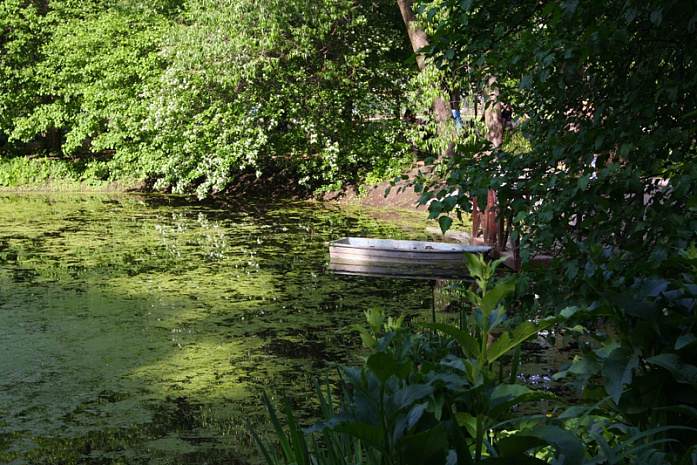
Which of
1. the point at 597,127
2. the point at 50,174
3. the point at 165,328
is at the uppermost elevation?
the point at 597,127

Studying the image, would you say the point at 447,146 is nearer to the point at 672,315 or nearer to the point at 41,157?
the point at 672,315

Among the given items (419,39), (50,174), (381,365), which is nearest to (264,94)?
(419,39)

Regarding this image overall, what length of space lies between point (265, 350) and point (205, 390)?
3.54ft

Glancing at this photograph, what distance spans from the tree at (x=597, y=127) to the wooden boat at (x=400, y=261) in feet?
19.1

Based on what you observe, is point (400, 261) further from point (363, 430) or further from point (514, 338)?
point (363, 430)

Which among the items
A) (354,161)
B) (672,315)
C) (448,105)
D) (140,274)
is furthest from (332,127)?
(672,315)

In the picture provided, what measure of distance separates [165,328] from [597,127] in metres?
5.14

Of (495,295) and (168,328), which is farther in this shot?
(168,328)

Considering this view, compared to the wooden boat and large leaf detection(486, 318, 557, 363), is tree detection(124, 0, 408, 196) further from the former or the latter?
large leaf detection(486, 318, 557, 363)

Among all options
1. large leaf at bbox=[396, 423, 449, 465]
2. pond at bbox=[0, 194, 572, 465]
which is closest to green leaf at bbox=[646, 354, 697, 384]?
large leaf at bbox=[396, 423, 449, 465]

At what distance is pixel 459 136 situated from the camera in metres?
12.7

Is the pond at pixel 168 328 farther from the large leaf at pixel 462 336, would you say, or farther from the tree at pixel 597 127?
the tree at pixel 597 127

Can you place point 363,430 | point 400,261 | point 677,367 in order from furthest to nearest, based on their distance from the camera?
point 400,261 < point 677,367 < point 363,430

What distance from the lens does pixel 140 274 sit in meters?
9.86
